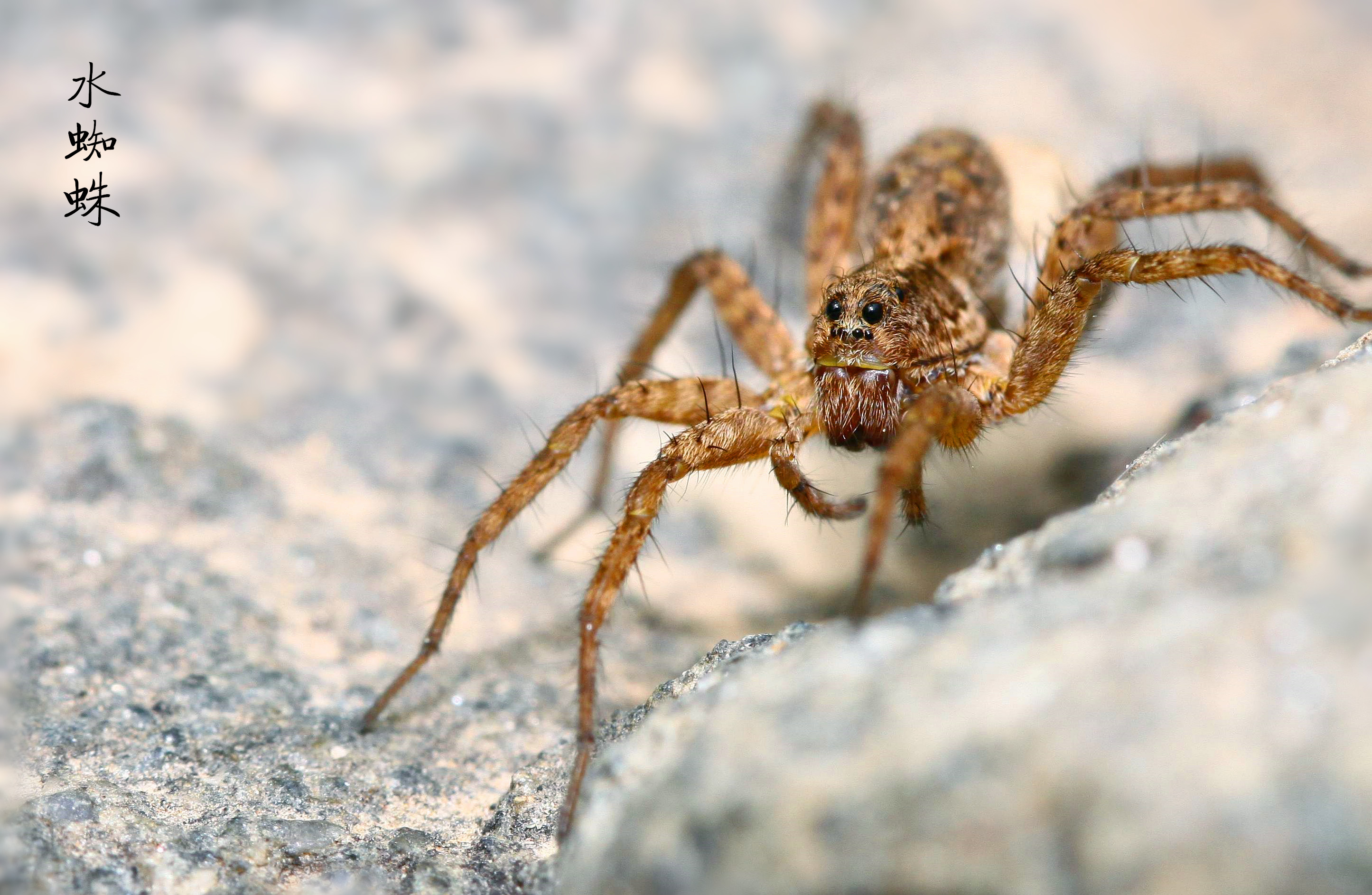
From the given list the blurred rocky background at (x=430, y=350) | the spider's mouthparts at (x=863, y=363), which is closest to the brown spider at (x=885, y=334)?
the spider's mouthparts at (x=863, y=363)

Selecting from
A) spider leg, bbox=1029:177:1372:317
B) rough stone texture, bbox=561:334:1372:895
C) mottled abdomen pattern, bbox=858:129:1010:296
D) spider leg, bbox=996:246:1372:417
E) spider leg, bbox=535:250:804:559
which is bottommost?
rough stone texture, bbox=561:334:1372:895

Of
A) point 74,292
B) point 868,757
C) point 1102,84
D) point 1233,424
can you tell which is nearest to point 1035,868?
point 868,757

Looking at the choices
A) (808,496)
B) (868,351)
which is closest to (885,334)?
(868,351)

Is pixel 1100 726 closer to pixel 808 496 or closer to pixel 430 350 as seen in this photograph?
pixel 808 496

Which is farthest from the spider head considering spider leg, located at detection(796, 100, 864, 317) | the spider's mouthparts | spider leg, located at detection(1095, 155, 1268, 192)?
spider leg, located at detection(1095, 155, 1268, 192)

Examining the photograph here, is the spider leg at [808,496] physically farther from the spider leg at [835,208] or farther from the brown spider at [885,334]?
the spider leg at [835,208]

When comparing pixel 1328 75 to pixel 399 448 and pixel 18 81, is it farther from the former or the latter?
pixel 18 81

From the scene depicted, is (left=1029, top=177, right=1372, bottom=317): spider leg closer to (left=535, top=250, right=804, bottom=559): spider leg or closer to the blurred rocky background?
the blurred rocky background
